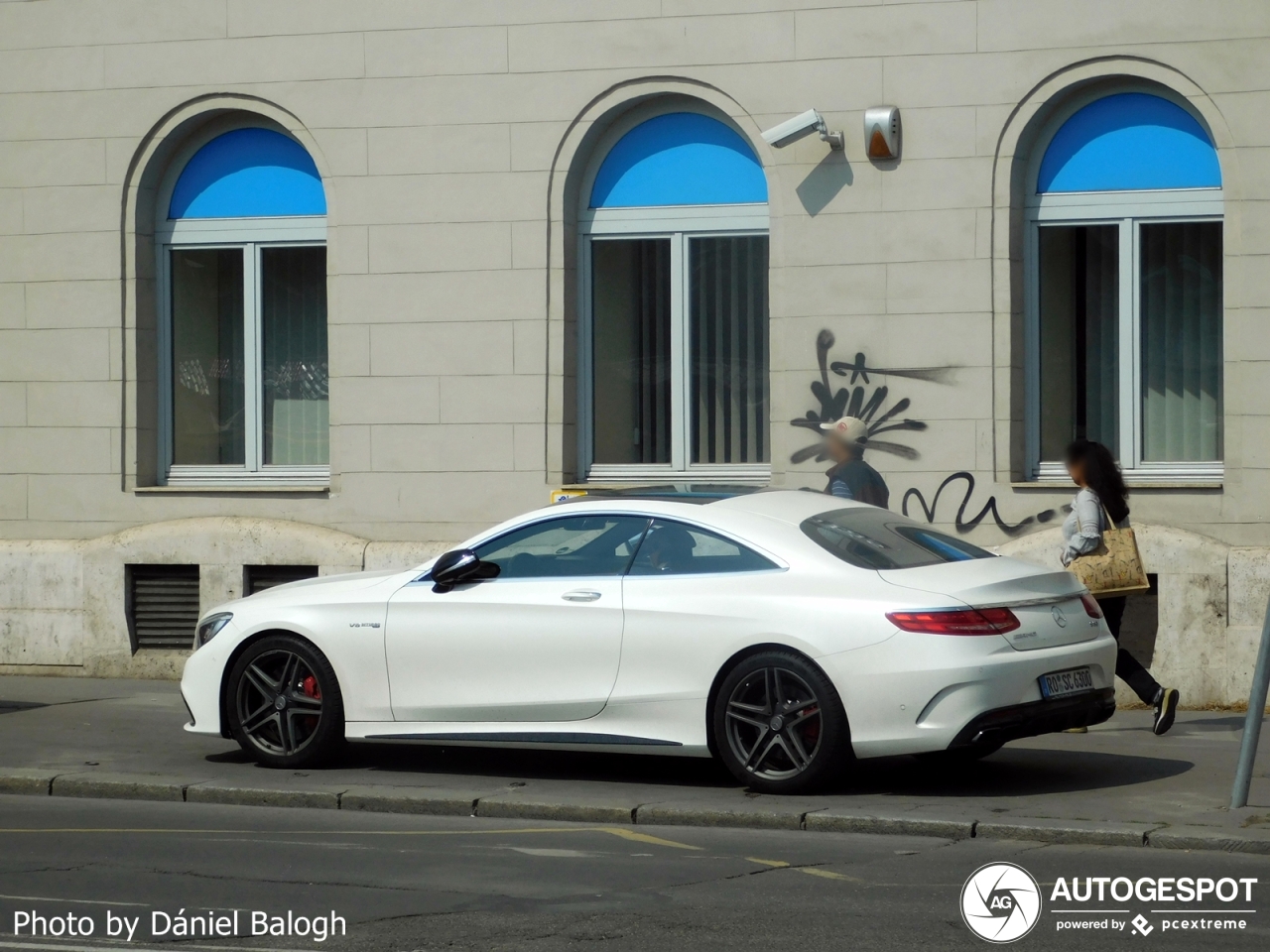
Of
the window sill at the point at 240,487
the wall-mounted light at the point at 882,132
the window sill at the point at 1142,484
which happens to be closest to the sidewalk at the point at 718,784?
the window sill at the point at 1142,484

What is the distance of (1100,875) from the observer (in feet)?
22.5

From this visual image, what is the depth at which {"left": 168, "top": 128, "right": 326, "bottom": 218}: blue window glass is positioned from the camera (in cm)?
1448

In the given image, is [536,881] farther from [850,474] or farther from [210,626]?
[850,474]

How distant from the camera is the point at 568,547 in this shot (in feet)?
30.2

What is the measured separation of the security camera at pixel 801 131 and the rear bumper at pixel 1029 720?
551 cm

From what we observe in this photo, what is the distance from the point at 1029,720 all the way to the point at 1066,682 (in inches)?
13.7

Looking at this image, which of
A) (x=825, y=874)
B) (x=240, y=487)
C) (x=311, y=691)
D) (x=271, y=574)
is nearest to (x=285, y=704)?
(x=311, y=691)

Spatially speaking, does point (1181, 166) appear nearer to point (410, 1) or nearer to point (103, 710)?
point (410, 1)

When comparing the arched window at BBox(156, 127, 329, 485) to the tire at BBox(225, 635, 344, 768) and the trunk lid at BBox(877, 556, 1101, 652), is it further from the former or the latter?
the trunk lid at BBox(877, 556, 1101, 652)

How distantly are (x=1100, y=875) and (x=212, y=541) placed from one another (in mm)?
8900

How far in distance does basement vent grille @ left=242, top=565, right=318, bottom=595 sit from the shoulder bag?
6104 mm

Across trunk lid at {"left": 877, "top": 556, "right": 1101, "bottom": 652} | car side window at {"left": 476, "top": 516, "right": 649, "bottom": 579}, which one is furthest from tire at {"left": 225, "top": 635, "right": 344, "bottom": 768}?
trunk lid at {"left": 877, "top": 556, "right": 1101, "bottom": 652}

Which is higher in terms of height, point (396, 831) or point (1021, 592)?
point (1021, 592)

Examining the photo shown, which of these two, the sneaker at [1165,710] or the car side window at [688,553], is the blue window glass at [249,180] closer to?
the car side window at [688,553]
